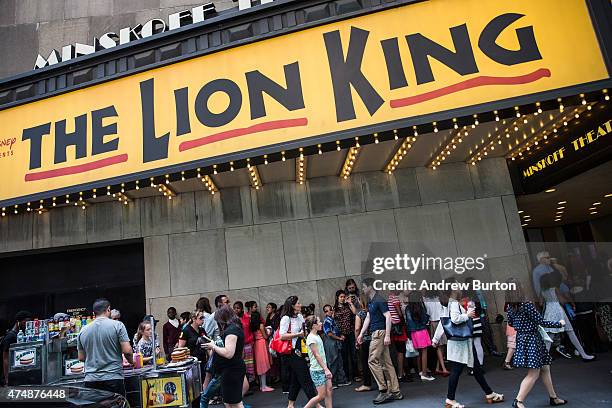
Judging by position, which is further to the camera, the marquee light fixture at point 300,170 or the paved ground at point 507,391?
the marquee light fixture at point 300,170

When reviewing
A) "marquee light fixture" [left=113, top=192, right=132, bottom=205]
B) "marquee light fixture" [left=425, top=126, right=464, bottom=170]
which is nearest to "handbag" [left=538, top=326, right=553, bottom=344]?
"marquee light fixture" [left=425, top=126, right=464, bottom=170]

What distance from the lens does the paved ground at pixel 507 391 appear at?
21.9 feet

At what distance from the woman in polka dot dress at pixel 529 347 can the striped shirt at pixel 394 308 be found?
2766 mm

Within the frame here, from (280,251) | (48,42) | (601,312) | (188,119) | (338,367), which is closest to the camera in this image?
(188,119)

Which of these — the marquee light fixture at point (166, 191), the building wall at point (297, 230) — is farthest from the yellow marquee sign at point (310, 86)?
the building wall at point (297, 230)

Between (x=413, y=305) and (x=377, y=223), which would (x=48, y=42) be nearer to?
(x=377, y=223)

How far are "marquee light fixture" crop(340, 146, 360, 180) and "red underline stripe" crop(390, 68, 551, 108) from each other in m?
2.91

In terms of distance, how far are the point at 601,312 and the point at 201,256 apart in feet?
33.4

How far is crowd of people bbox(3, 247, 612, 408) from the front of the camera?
569 centimetres

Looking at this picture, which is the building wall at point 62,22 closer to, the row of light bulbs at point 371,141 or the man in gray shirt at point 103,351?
the row of light bulbs at point 371,141

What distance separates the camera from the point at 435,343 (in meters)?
8.61

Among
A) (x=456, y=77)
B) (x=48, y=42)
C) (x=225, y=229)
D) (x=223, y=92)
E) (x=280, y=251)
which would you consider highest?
(x=48, y=42)

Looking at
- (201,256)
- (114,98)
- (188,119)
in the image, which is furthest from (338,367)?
(114,98)

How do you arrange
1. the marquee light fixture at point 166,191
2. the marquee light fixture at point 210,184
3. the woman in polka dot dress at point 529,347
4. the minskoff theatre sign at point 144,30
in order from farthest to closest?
the marquee light fixture at point 166,191
the marquee light fixture at point 210,184
the minskoff theatre sign at point 144,30
the woman in polka dot dress at point 529,347
